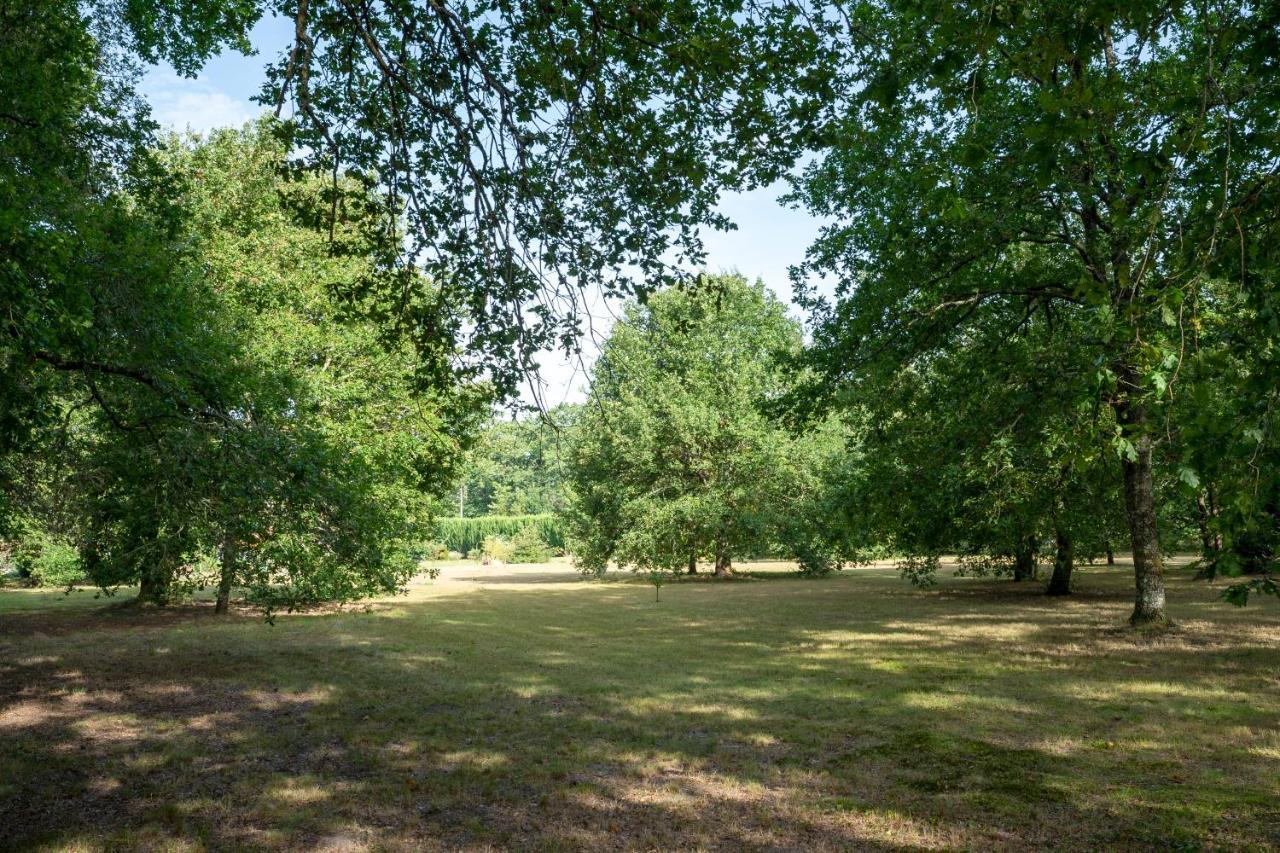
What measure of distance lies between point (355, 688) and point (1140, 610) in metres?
12.5

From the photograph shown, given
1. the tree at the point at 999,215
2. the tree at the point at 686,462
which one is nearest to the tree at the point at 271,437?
the tree at the point at 999,215

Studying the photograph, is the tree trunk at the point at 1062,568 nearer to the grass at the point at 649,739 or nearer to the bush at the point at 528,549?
the grass at the point at 649,739

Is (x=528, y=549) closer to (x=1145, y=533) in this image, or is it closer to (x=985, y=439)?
(x=985, y=439)

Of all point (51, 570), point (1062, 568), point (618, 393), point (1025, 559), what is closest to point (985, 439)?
point (618, 393)

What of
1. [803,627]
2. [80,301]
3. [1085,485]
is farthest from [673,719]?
[1085,485]

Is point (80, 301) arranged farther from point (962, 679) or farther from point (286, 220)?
point (286, 220)

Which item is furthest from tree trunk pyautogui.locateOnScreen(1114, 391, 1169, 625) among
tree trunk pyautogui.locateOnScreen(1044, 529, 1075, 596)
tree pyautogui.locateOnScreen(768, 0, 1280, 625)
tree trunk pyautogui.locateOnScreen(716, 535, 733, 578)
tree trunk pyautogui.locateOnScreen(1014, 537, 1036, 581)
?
tree trunk pyautogui.locateOnScreen(716, 535, 733, 578)

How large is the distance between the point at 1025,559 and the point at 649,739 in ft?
67.2

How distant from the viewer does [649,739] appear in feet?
25.1

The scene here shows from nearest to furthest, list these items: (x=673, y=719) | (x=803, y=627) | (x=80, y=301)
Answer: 1. (x=80, y=301)
2. (x=673, y=719)
3. (x=803, y=627)

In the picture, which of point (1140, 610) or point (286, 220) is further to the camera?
point (286, 220)

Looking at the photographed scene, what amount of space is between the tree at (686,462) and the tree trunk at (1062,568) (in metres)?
10.6

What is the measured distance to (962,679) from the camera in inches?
415

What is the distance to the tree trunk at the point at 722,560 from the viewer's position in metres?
34.1
